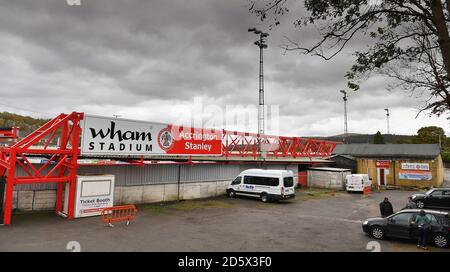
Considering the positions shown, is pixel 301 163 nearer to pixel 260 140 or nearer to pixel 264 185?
pixel 260 140

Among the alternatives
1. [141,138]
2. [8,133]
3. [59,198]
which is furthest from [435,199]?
[8,133]

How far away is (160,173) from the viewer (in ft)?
73.0

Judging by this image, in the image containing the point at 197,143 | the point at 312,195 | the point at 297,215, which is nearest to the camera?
the point at 297,215

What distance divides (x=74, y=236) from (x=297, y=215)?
12.7 metres

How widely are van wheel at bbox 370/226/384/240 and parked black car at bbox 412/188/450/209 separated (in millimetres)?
11653

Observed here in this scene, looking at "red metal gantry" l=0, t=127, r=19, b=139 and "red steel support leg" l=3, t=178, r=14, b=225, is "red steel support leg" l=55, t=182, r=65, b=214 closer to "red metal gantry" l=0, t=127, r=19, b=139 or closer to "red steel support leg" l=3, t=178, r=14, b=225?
"red steel support leg" l=3, t=178, r=14, b=225

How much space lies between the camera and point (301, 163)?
34875mm

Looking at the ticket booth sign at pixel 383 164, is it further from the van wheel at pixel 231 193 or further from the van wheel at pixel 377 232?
the van wheel at pixel 377 232

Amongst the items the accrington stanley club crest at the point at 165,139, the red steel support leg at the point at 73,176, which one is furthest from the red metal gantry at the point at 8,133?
the accrington stanley club crest at the point at 165,139

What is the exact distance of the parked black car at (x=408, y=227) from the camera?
39.6 feet

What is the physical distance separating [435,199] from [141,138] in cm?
2198

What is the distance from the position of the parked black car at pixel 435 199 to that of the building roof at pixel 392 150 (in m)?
15.9
